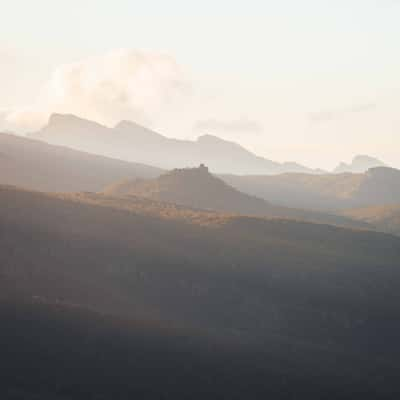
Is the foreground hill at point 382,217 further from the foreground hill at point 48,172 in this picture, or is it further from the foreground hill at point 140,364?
the foreground hill at point 140,364

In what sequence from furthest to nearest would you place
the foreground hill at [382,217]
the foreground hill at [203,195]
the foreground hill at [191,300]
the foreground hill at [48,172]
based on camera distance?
the foreground hill at [48,172] < the foreground hill at [382,217] < the foreground hill at [203,195] < the foreground hill at [191,300]

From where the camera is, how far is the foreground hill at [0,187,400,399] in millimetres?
32406

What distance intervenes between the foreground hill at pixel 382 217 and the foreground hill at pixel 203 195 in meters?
6.64

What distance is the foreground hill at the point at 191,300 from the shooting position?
3241 cm

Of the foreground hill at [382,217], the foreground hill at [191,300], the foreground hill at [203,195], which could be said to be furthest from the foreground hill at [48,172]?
the foreground hill at [191,300]

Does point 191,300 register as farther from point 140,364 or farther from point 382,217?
point 382,217

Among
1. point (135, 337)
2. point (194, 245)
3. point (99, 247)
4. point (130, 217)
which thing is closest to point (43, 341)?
point (135, 337)

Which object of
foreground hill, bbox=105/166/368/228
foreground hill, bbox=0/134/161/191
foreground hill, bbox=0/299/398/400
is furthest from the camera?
foreground hill, bbox=0/134/161/191

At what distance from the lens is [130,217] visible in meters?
68.9

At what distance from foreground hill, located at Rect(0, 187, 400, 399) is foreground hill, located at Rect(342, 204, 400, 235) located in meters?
44.9

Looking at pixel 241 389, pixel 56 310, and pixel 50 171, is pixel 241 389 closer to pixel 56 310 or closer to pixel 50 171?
pixel 56 310

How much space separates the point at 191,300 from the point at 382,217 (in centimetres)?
9285

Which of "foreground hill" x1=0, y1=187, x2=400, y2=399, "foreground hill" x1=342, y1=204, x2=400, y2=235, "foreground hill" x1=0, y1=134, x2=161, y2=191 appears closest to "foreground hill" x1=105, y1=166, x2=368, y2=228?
"foreground hill" x1=342, y1=204, x2=400, y2=235

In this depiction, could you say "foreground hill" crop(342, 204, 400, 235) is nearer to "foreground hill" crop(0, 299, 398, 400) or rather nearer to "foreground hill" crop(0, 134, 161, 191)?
"foreground hill" crop(0, 134, 161, 191)
